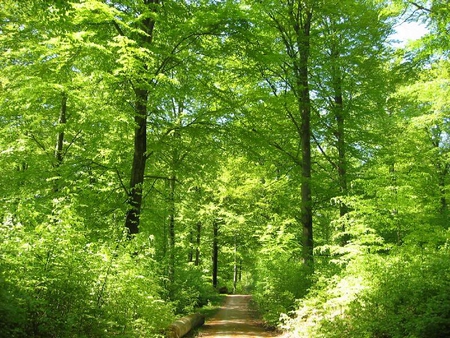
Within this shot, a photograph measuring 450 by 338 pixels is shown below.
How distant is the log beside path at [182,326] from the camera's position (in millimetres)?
9531

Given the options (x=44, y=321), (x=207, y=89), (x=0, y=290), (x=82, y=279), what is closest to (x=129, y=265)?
(x=82, y=279)

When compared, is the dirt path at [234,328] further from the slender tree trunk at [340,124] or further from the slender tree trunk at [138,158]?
the slender tree trunk at [340,124]

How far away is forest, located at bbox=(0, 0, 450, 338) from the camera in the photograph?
612cm

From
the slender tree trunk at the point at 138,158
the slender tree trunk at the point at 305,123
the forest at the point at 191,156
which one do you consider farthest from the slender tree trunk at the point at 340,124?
the slender tree trunk at the point at 138,158

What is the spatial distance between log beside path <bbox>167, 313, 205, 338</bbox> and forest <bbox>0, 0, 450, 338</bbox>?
41 cm

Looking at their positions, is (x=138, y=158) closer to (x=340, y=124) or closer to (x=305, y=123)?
(x=305, y=123)

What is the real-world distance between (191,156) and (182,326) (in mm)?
6240

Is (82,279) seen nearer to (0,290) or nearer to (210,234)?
(0,290)

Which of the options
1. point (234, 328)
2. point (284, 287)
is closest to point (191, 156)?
point (284, 287)

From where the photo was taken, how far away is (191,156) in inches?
559

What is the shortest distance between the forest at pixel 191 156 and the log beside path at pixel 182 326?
0.41 meters

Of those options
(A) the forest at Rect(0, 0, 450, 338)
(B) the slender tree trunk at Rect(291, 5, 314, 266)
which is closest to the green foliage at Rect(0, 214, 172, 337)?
(A) the forest at Rect(0, 0, 450, 338)

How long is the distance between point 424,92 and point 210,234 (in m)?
25.3

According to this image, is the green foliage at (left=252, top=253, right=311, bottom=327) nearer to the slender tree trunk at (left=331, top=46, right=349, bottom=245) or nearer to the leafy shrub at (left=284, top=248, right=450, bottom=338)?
the slender tree trunk at (left=331, top=46, right=349, bottom=245)
